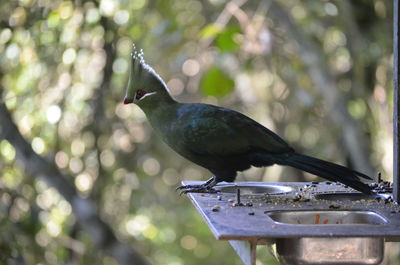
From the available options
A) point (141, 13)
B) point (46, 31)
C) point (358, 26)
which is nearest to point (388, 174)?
point (358, 26)

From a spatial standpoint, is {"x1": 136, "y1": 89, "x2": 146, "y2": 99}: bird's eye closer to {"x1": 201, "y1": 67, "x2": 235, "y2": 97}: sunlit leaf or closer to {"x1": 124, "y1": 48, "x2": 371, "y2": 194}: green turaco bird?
{"x1": 124, "y1": 48, "x2": 371, "y2": 194}: green turaco bird

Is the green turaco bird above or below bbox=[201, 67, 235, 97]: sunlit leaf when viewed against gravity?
below

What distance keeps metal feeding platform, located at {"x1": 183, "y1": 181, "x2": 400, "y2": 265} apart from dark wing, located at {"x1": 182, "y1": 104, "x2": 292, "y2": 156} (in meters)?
0.18

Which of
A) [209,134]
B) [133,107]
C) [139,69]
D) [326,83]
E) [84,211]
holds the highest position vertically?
[326,83]

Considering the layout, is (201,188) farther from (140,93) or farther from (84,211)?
(84,211)

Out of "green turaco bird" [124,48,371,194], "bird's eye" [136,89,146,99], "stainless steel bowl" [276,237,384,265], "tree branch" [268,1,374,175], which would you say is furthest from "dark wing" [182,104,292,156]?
"tree branch" [268,1,374,175]

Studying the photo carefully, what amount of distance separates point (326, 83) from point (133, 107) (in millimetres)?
2015

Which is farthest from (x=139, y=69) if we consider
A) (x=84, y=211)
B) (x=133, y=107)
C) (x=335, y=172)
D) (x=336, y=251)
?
(x=133, y=107)

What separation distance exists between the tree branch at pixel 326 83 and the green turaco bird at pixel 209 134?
211 centimetres

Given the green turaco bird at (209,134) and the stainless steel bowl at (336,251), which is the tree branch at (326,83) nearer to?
the green turaco bird at (209,134)

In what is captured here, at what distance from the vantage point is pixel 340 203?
233 cm

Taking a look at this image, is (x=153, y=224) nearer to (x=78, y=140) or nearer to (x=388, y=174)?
(x=78, y=140)

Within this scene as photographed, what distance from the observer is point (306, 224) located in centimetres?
200

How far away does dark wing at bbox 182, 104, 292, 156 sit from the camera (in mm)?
2672
